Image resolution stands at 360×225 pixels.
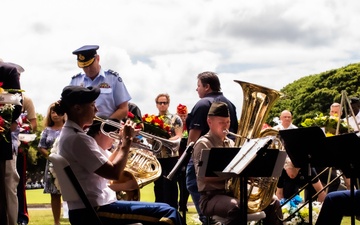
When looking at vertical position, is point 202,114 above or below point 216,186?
above

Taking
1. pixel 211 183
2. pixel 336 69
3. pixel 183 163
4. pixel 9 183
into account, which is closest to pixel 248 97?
pixel 211 183

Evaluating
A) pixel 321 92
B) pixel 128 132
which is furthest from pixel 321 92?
pixel 128 132

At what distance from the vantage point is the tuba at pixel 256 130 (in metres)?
8.45

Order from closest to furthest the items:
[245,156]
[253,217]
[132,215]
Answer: [132,215] < [245,156] < [253,217]

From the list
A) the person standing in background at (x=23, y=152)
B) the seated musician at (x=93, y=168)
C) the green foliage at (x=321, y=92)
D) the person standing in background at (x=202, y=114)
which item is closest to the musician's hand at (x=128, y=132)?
the seated musician at (x=93, y=168)

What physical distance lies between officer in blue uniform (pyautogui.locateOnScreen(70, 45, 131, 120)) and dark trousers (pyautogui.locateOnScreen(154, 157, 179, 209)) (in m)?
2.42

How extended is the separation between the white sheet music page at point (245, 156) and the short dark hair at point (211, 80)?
9.09ft

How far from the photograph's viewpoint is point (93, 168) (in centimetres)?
618

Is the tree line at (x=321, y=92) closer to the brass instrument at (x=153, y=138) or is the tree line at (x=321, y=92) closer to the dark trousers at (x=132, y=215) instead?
the brass instrument at (x=153, y=138)

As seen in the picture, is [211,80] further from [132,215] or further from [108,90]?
[132,215]

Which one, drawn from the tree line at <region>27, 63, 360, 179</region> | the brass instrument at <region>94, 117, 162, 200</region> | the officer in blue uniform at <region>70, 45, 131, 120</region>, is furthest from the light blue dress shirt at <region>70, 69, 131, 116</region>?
the tree line at <region>27, 63, 360, 179</region>

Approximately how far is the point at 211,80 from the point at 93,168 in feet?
12.8

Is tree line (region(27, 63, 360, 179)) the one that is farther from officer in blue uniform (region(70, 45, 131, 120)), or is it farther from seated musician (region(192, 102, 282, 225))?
seated musician (region(192, 102, 282, 225))

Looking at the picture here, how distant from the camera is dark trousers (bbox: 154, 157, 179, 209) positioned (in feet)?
38.5
